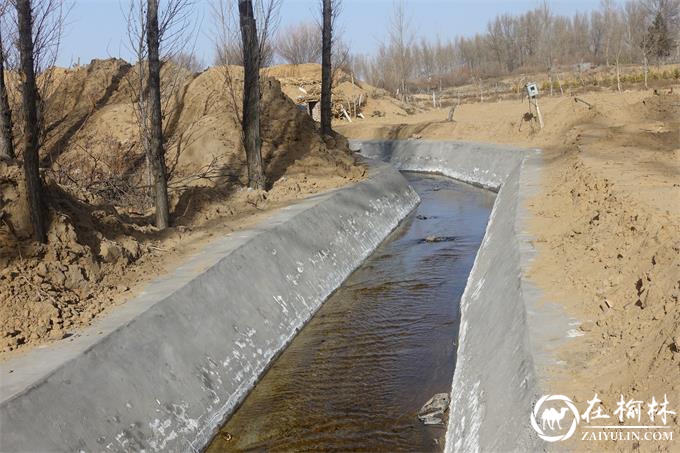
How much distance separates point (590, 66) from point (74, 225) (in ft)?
237

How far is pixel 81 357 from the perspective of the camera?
6594 millimetres

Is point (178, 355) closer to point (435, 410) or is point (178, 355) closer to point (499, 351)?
point (435, 410)

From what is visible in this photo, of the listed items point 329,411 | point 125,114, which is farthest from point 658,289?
point 125,114

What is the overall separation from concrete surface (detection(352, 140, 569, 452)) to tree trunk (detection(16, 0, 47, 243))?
217 inches

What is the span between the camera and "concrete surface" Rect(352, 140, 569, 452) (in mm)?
5516

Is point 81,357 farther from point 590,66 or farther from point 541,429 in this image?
point 590,66

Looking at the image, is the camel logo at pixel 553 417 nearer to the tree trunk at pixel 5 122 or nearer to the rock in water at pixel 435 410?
the rock in water at pixel 435 410

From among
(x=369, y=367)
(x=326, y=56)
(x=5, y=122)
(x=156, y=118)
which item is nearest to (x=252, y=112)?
(x=156, y=118)

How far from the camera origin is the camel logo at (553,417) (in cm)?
471

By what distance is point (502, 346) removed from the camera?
6996 millimetres

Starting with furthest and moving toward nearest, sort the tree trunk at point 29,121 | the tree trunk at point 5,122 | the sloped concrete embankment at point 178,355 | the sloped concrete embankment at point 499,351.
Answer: the tree trunk at point 5,122
the tree trunk at point 29,121
the sloped concrete embankment at point 178,355
the sloped concrete embankment at point 499,351

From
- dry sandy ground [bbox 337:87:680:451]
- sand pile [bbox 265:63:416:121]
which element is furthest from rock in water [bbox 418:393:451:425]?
sand pile [bbox 265:63:416:121]

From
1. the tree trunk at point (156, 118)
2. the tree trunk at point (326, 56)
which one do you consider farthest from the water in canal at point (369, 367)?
the tree trunk at point (326, 56)

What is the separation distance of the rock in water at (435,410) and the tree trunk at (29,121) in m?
5.13
